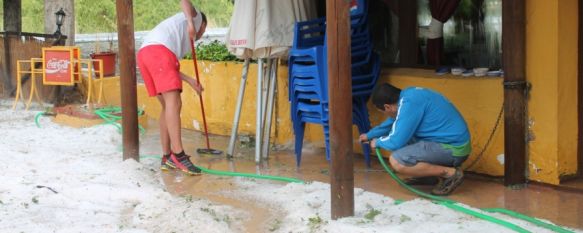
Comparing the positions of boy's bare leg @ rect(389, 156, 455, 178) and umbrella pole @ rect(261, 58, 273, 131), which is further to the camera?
umbrella pole @ rect(261, 58, 273, 131)

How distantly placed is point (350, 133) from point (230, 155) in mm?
2907

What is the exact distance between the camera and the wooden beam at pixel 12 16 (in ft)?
43.9

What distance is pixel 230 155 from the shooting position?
772 centimetres

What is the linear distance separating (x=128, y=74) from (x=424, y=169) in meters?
2.70

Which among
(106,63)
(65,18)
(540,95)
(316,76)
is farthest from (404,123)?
(65,18)

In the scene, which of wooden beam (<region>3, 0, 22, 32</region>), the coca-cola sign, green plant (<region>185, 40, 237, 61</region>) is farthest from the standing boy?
wooden beam (<region>3, 0, 22, 32</region>)

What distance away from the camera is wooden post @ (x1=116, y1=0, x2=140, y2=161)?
6891 millimetres

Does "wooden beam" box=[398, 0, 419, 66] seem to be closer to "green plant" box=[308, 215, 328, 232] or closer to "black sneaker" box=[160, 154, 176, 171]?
"black sneaker" box=[160, 154, 176, 171]

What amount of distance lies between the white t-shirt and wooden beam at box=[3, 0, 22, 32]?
723 cm

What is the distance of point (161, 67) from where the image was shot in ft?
22.3

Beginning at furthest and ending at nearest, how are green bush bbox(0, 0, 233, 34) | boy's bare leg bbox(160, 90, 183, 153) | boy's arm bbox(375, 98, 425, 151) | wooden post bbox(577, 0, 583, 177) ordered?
green bush bbox(0, 0, 233, 34), boy's bare leg bbox(160, 90, 183, 153), wooden post bbox(577, 0, 583, 177), boy's arm bbox(375, 98, 425, 151)

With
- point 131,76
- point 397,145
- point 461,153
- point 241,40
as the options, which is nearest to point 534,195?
point 461,153

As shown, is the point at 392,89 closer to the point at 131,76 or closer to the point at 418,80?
the point at 418,80

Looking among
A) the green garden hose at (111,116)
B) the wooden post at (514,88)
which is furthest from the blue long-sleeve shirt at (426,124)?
the green garden hose at (111,116)
